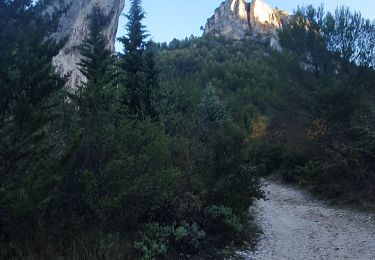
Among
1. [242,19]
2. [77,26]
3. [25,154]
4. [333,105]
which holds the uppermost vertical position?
[242,19]

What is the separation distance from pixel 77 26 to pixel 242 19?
6695 centimetres

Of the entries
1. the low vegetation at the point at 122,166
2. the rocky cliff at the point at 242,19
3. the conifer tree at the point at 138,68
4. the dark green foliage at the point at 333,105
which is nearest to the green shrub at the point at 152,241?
the low vegetation at the point at 122,166

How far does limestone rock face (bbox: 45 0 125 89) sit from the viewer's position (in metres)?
35.7

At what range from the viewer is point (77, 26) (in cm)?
3875

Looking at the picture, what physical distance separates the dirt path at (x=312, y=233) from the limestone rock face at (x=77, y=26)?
24.2 m

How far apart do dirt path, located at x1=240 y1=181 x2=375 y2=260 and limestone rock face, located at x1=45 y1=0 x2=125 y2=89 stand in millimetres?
24247

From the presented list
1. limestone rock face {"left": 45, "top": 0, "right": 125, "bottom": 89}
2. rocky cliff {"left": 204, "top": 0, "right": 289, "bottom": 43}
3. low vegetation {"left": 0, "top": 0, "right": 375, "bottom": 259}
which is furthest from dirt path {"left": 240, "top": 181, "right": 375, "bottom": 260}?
rocky cliff {"left": 204, "top": 0, "right": 289, "bottom": 43}

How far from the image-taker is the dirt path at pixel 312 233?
7.97m

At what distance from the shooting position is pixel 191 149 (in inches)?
376

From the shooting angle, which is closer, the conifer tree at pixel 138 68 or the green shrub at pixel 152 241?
the green shrub at pixel 152 241

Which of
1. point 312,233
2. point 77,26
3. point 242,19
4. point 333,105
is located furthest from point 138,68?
point 242,19

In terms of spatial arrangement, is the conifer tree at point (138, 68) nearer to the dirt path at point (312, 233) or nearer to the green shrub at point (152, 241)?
the dirt path at point (312, 233)

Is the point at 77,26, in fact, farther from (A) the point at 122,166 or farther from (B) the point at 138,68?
(A) the point at 122,166

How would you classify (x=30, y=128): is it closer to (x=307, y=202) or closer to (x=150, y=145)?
(x=150, y=145)
